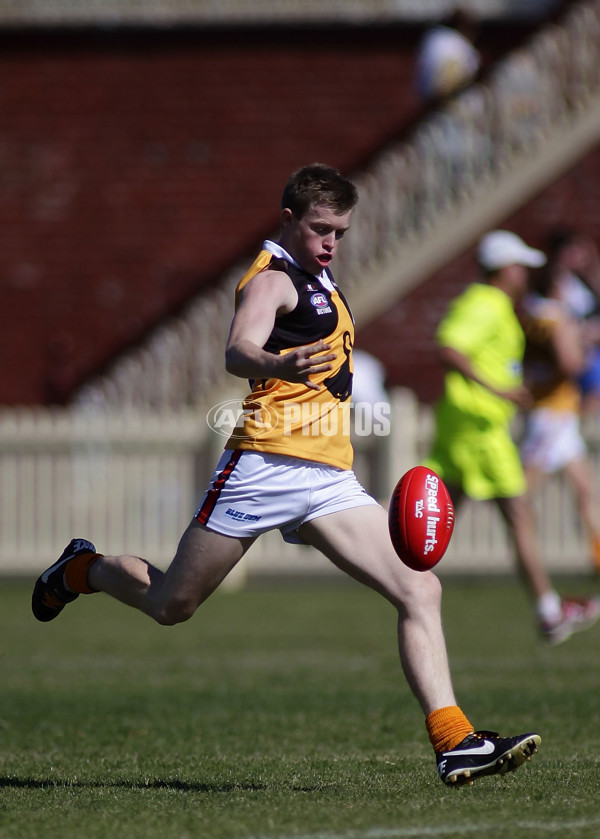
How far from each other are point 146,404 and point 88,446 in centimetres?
326

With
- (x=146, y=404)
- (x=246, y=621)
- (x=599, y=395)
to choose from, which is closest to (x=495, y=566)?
(x=599, y=395)

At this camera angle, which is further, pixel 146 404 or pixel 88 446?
pixel 146 404

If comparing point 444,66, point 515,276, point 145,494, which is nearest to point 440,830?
point 515,276

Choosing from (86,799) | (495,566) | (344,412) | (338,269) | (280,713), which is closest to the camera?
(86,799)

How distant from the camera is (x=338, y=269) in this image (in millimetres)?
17172

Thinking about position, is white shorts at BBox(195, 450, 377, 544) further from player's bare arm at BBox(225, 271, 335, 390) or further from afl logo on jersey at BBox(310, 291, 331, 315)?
afl logo on jersey at BBox(310, 291, 331, 315)

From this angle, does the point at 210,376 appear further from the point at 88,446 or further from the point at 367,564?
the point at 367,564

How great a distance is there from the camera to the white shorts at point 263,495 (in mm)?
5074

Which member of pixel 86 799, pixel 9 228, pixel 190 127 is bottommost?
pixel 86 799

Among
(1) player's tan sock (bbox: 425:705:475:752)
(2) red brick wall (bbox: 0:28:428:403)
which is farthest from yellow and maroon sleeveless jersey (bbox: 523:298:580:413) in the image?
(2) red brick wall (bbox: 0:28:428:403)

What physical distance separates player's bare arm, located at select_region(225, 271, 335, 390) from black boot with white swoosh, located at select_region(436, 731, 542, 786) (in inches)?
49.2

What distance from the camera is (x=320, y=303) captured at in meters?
5.13

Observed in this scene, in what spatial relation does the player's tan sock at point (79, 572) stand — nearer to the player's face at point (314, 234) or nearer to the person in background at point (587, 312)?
the player's face at point (314, 234)

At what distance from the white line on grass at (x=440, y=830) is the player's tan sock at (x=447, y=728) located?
25.0 inches
